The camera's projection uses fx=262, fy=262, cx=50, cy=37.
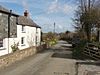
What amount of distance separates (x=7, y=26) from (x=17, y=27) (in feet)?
18.4

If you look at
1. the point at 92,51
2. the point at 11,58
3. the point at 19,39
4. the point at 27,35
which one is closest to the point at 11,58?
the point at 11,58

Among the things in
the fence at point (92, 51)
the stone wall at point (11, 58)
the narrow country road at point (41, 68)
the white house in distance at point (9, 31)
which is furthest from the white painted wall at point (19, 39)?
the fence at point (92, 51)

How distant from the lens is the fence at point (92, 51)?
25975mm

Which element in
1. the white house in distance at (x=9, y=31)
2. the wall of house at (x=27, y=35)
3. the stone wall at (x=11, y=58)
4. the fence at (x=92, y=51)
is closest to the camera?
the stone wall at (x=11, y=58)

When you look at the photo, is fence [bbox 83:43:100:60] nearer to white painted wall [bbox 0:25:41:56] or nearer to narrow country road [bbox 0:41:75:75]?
narrow country road [bbox 0:41:75:75]

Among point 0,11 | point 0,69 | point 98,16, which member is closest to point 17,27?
point 0,11

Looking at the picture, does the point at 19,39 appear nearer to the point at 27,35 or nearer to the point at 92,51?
the point at 27,35

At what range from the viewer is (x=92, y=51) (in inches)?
1085

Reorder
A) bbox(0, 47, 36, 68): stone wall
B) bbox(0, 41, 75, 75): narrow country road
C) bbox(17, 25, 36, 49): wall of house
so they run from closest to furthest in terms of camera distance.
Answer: bbox(0, 41, 75, 75): narrow country road
bbox(0, 47, 36, 68): stone wall
bbox(17, 25, 36, 49): wall of house

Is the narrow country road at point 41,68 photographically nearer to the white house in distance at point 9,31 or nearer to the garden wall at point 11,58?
the garden wall at point 11,58

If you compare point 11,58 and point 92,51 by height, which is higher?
point 92,51

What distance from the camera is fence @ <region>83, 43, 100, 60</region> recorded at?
2598 cm

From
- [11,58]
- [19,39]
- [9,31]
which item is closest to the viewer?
[11,58]

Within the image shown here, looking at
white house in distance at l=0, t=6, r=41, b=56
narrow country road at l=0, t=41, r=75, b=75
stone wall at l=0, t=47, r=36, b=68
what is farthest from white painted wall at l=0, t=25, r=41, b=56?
narrow country road at l=0, t=41, r=75, b=75
